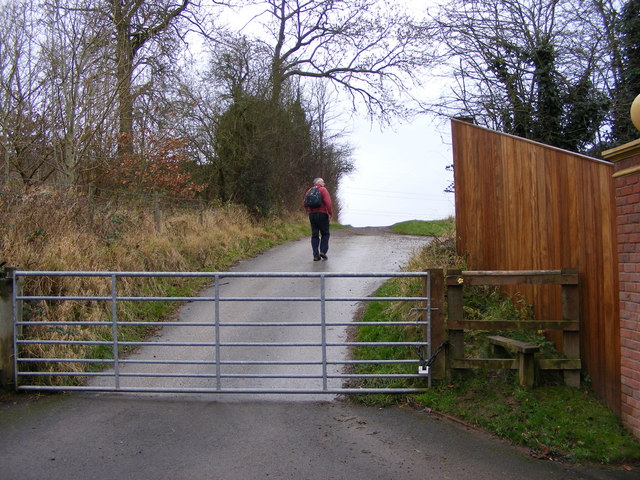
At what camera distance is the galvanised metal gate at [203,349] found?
6.20 m

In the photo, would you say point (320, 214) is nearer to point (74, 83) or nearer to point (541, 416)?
point (74, 83)

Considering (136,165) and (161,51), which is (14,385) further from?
(161,51)

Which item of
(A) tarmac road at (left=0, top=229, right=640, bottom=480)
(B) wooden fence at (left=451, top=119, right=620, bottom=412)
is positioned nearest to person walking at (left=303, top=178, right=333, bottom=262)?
(B) wooden fence at (left=451, top=119, right=620, bottom=412)

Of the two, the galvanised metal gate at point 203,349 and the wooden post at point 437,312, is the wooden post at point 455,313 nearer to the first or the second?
the wooden post at point 437,312

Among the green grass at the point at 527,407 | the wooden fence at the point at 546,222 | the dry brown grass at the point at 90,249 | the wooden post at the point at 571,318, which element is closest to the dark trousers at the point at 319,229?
the dry brown grass at the point at 90,249

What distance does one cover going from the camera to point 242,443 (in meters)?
5.26

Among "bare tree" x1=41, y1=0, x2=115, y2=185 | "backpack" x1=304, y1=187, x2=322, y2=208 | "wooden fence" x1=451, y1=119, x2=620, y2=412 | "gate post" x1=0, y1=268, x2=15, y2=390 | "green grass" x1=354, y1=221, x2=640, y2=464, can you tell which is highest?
"bare tree" x1=41, y1=0, x2=115, y2=185

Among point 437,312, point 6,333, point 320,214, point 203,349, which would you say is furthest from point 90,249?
point 437,312

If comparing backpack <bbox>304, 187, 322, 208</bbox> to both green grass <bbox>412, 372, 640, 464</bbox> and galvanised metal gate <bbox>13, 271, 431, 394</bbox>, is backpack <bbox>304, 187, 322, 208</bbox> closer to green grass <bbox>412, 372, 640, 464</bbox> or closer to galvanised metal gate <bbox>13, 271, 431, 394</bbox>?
galvanised metal gate <bbox>13, 271, 431, 394</bbox>

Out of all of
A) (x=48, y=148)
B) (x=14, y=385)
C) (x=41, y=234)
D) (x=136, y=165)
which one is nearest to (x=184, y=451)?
(x=14, y=385)

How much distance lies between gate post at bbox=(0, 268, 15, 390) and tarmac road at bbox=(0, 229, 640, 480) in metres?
0.22

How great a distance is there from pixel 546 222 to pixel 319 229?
743 centimetres

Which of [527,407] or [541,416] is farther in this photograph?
[527,407]

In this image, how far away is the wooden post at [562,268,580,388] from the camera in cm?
582
